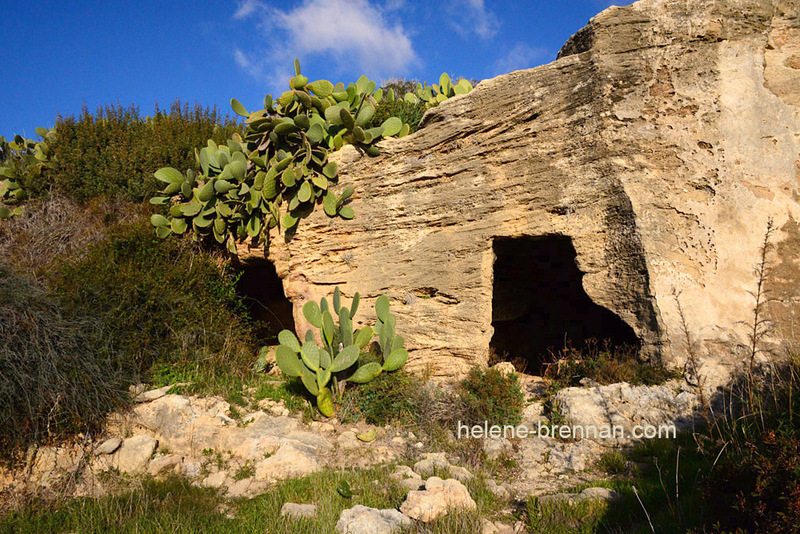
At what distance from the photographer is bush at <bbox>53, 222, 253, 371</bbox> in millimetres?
6574

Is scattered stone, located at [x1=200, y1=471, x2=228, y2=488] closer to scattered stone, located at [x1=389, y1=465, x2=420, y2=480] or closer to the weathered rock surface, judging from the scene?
scattered stone, located at [x1=389, y1=465, x2=420, y2=480]

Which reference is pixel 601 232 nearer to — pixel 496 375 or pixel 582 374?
pixel 582 374

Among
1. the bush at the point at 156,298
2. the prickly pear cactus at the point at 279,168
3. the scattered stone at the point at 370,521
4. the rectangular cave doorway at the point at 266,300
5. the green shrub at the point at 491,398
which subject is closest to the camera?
the scattered stone at the point at 370,521

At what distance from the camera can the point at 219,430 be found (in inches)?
230

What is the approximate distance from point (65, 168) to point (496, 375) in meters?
8.97

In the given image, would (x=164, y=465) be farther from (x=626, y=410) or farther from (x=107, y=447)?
(x=626, y=410)

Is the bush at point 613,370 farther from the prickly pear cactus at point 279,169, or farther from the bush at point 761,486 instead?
the prickly pear cactus at point 279,169

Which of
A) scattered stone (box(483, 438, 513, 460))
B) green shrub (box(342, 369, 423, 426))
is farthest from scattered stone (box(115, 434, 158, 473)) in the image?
scattered stone (box(483, 438, 513, 460))

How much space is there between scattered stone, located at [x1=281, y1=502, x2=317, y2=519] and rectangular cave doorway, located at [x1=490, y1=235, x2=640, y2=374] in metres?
5.14

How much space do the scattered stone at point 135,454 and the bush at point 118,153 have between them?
5451 mm

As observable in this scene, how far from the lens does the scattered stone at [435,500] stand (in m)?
3.87

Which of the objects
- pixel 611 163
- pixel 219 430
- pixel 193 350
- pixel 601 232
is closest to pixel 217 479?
pixel 219 430

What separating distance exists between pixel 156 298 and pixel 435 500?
4663 millimetres

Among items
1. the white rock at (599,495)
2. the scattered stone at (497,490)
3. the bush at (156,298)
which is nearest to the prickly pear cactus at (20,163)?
the bush at (156,298)
